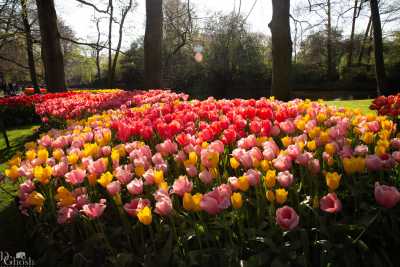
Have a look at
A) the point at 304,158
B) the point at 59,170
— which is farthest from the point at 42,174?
the point at 304,158

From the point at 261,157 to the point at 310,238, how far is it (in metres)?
0.62

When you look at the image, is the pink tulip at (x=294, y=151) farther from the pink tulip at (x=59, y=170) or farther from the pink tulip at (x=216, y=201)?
the pink tulip at (x=59, y=170)

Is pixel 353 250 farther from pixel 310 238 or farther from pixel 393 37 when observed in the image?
pixel 393 37

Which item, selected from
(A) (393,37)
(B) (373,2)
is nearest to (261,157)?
(B) (373,2)

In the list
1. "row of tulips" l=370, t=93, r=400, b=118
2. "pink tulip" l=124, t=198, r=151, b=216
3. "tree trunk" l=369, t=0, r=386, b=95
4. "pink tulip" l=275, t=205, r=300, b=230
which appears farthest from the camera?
"tree trunk" l=369, t=0, r=386, b=95

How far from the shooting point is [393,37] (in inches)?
1394

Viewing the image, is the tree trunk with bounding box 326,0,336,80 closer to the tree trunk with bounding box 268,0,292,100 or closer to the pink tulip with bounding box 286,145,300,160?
the tree trunk with bounding box 268,0,292,100

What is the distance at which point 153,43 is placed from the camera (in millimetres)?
12820

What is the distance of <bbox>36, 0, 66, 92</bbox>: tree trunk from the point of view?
1480cm

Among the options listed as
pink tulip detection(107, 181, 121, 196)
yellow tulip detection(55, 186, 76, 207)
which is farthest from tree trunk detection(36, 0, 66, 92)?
pink tulip detection(107, 181, 121, 196)

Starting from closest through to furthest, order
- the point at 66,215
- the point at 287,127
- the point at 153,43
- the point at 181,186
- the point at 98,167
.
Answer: the point at 181,186
the point at 66,215
the point at 98,167
the point at 287,127
the point at 153,43

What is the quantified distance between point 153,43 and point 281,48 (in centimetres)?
474

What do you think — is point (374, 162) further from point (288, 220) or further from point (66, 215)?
point (66, 215)

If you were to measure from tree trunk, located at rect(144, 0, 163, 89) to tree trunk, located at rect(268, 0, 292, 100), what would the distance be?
13.6ft
